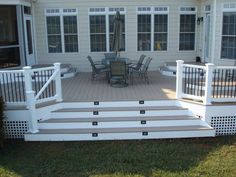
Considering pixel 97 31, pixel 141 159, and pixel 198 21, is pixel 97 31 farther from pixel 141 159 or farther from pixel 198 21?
pixel 141 159

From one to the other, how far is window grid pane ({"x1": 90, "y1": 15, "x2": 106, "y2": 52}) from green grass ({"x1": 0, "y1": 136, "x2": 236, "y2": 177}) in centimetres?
646

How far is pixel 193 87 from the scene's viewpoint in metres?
8.09

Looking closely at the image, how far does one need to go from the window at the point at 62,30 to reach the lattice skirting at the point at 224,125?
7171 mm

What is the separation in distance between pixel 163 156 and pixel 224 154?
133 centimetres

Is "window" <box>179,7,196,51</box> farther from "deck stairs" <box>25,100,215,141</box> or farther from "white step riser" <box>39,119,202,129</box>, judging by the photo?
"white step riser" <box>39,119,202,129</box>

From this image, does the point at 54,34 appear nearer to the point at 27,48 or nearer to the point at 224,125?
the point at 27,48

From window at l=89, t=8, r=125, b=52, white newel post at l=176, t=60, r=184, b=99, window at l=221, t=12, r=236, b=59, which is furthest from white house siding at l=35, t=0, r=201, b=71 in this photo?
white newel post at l=176, t=60, r=184, b=99

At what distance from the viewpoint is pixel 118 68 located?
9484 mm

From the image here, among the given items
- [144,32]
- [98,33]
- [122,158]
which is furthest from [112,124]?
[144,32]

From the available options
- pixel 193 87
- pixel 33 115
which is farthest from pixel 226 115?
pixel 33 115

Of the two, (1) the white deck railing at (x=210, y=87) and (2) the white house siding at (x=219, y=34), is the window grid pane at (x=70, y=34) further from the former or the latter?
(1) the white deck railing at (x=210, y=87)

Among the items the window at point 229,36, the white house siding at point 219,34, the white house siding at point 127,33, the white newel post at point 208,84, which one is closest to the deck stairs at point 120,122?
the white newel post at point 208,84

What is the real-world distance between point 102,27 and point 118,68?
364 cm

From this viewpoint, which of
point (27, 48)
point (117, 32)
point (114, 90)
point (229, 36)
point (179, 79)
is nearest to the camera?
point (179, 79)
